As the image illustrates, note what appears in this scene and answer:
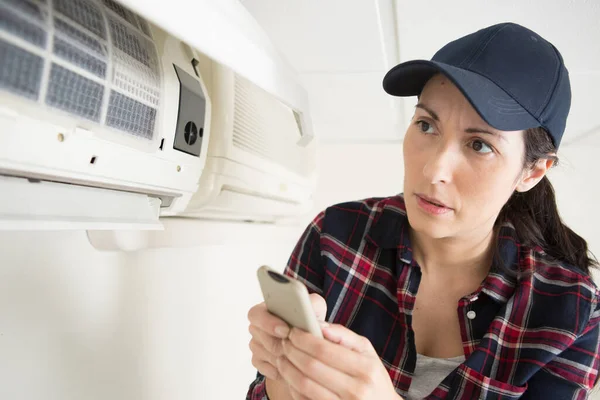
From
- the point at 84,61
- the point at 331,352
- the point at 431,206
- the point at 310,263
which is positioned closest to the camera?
the point at 84,61

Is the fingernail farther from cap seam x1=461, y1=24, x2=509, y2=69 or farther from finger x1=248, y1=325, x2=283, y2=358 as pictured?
cap seam x1=461, y1=24, x2=509, y2=69

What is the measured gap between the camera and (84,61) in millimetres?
503

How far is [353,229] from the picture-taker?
1.12 m

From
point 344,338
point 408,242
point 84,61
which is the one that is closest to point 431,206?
point 408,242

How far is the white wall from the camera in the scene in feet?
2.29

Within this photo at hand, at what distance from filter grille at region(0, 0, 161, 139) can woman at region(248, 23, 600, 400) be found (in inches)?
13.9

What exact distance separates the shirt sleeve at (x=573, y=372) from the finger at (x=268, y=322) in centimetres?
58

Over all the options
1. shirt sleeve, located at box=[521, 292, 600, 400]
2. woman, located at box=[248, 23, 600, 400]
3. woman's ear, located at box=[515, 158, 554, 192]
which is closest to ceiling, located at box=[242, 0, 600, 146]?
woman, located at box=[248, 23, 600, 400]

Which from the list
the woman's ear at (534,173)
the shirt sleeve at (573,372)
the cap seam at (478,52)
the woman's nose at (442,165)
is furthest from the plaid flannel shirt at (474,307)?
the cap seam at (478,52)

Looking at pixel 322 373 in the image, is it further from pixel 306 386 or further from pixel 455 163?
pixel 455 163

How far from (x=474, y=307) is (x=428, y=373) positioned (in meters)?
0.17

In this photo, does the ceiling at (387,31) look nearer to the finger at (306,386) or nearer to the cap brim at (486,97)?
the cap brim at (486,97)

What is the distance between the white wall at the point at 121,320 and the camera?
70 cm

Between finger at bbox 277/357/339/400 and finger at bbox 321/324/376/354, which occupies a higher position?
finger at bbox 321/324/376/354
